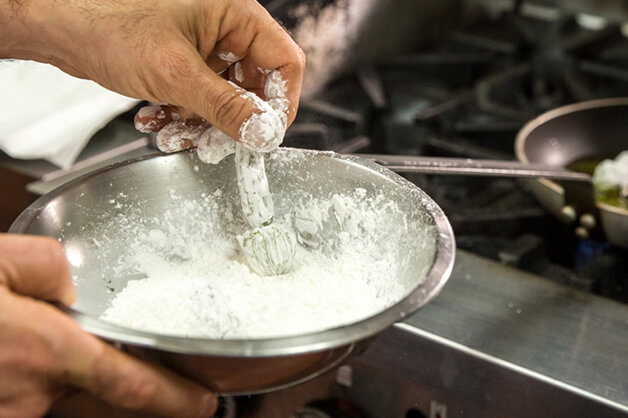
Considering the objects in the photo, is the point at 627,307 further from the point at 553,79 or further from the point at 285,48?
the point at 553,79

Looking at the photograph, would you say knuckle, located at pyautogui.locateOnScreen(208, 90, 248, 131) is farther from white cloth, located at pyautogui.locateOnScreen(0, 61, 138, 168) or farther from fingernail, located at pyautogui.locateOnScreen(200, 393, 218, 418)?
white cloth, located at pyautogui.locateOnScreen(0, 61, 138, 168)

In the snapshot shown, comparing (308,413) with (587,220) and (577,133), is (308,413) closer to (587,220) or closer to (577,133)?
(587,220)

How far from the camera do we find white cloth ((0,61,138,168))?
110 centimetres

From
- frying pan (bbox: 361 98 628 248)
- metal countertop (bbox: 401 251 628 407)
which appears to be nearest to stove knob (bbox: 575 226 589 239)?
frying pan (bbox: 361 98 628 248)

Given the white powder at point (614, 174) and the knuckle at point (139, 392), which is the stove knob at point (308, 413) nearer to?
the knuckle at point (139, 392)

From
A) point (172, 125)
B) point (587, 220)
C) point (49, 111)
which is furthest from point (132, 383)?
point (49, 111)

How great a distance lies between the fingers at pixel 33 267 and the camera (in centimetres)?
50

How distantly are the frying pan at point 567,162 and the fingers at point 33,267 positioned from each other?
391 millimetres

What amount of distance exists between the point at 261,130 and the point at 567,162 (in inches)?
32.3

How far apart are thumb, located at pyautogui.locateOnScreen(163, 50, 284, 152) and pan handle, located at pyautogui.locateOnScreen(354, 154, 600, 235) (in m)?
0.15

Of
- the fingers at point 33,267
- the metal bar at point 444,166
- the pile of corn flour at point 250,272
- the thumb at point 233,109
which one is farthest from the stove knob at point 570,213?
the fingers at point 33,267

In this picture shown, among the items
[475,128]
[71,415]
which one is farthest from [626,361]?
[71,415]

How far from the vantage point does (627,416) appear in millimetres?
667

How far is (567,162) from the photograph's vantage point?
125 cm
